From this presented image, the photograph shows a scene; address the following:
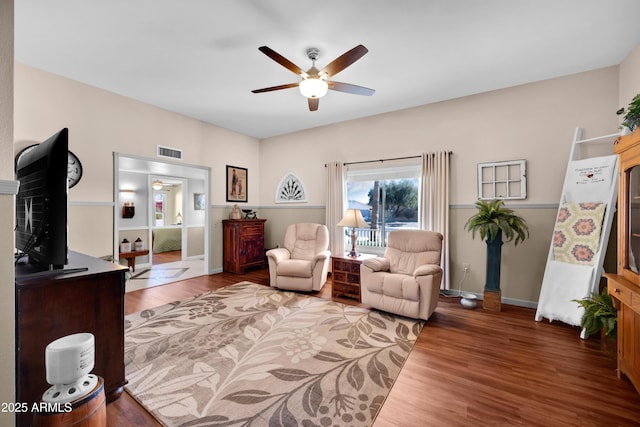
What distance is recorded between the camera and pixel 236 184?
537cm

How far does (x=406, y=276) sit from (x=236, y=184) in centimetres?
393

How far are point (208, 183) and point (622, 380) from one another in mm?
5584

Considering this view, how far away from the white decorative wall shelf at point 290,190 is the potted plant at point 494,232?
3.18 m

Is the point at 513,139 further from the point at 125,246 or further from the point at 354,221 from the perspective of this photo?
the point at 125,246

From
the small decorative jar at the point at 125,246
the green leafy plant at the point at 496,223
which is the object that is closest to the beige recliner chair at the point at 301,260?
the green leafy plant at the point at 496,223

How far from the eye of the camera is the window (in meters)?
4.15

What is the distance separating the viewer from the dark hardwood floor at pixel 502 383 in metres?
1.52

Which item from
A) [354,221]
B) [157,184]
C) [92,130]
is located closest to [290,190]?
[354,221]

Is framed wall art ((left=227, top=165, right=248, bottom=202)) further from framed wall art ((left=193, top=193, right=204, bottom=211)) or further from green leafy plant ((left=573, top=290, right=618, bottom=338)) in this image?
green leafy plant ((left=573, top=290, right=618, bottom=338))

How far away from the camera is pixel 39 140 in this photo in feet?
9.66

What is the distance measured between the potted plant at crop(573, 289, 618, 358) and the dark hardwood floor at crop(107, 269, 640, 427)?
0.12m

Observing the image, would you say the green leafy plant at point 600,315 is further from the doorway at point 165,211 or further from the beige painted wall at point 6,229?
the doorway at point 165,211

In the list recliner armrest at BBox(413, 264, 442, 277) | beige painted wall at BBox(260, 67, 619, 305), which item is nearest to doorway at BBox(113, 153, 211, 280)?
beige painted wall at BBox(260, 67, 619, 305)

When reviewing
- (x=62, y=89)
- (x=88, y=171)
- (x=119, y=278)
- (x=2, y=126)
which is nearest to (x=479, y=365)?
(x=119, y=278)
